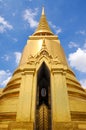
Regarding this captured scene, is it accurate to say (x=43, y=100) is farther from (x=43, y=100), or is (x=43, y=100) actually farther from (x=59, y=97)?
(x=59, y=97)

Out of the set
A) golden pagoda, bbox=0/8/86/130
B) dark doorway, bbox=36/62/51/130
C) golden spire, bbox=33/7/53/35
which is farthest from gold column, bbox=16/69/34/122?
golden spire, bbox=33/7/53/35

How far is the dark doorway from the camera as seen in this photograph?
1041 cm

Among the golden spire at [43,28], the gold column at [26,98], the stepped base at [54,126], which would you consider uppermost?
the golden spire at [43,28]

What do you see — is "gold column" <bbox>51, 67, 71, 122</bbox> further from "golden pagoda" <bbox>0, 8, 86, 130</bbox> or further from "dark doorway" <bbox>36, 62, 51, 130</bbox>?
"dark doorway" <bbox>36, 62, 51, 130</bbox>

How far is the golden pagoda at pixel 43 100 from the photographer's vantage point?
9203 mm

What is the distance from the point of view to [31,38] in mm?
19219

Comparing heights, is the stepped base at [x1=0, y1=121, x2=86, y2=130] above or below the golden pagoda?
below

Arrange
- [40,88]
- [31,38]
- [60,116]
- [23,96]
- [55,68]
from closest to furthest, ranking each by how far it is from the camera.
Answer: [60,116]
[23,96]
[55,68]
[40,88]
[31,38]

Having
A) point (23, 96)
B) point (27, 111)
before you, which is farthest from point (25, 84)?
point (27, 111)

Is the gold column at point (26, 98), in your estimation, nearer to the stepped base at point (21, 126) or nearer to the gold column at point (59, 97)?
the stepped base at point (21, 126)

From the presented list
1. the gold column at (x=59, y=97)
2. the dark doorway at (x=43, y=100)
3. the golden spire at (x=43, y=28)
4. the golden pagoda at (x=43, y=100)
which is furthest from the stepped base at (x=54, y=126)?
the golden spire at (x=43, y=28)

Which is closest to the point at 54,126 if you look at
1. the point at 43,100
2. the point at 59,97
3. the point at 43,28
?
the point at 59,97

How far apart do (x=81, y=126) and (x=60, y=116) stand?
3.46 feet

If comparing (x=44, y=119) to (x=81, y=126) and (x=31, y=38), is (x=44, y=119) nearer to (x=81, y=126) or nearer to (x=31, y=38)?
(x=81, y=126)
